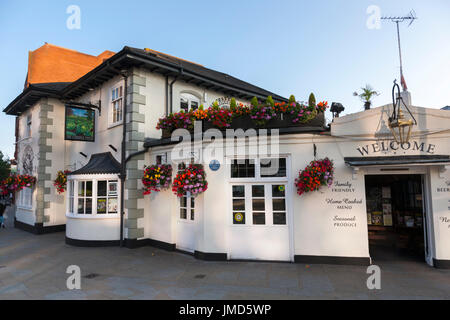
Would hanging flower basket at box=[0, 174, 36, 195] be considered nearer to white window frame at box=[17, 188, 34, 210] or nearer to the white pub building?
white window frame at box=[17, 188, 34, 210]

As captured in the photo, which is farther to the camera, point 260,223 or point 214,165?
point 214,165

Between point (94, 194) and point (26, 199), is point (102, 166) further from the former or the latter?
point (26, 199)

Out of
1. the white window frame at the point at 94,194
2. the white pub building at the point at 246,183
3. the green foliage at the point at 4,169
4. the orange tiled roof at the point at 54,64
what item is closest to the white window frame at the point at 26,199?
the white pub building at the point at 246,183

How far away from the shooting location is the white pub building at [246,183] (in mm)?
6398

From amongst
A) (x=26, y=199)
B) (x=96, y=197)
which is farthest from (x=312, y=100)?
(x=26, y=199)

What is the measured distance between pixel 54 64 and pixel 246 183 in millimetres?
17031

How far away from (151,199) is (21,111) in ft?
36.3

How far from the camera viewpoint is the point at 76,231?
9.27 m

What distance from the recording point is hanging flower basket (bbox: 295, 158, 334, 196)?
628 cm

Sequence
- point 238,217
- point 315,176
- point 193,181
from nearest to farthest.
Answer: point 315,176, point 193,181, point 238,217

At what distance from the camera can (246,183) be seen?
712 cm

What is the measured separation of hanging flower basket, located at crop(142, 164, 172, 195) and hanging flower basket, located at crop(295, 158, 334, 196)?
3.78m

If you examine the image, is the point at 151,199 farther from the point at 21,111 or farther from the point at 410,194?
the point at 21,111
